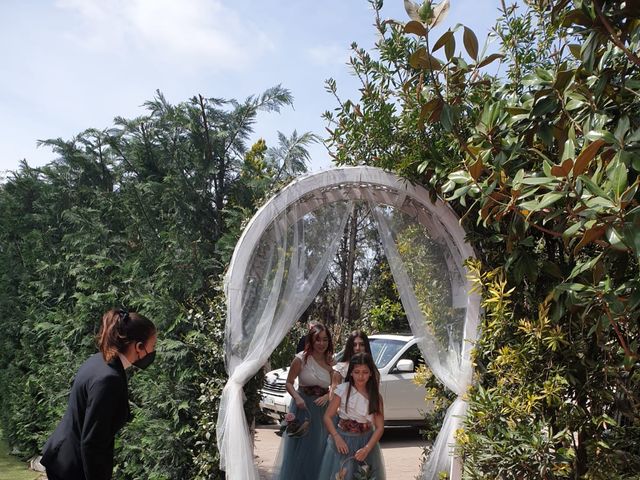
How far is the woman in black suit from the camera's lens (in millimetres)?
3006

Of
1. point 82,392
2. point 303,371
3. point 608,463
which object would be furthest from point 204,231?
point 608,463

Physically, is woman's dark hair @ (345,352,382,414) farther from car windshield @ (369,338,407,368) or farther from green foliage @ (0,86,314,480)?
car windshield @ (369,338,407,368)

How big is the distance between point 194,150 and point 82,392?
3340 millimetres

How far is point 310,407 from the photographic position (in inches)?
251

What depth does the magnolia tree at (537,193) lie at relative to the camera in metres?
3.45

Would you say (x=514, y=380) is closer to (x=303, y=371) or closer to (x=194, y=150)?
(x=303, y=371)

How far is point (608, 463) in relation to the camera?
4.27 m

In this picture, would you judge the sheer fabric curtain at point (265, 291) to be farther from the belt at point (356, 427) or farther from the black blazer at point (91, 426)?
the black blazer at point (91, 426)

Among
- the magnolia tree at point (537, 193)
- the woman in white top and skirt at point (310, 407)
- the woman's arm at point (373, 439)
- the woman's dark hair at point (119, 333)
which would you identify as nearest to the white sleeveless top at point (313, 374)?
the woman in white top and skirt at point (310, 407)

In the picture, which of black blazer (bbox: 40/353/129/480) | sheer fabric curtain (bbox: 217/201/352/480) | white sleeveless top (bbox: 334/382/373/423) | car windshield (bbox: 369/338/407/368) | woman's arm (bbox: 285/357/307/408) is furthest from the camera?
car windshield (bbox: 369/338/407/368)

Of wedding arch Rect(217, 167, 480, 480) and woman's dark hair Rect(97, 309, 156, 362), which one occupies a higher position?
wedding arch Rect(217, 167, 480, 480)

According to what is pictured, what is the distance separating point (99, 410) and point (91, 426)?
0.08 meters

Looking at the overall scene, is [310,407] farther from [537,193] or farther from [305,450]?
[537,193]

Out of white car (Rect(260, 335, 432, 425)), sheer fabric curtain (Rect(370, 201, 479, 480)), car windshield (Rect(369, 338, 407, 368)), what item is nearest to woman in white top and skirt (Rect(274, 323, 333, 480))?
sheer fabric curtain (Rect(370, 201, 479, 480))
